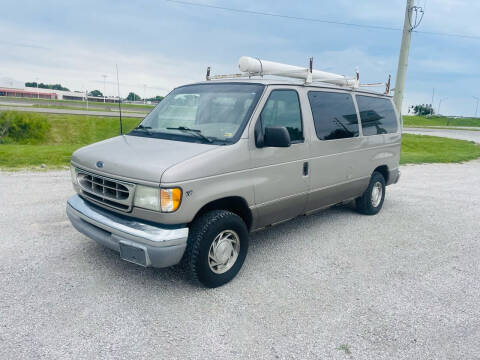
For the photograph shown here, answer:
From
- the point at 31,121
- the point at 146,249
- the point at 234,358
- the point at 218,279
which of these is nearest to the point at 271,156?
the point at 218,279

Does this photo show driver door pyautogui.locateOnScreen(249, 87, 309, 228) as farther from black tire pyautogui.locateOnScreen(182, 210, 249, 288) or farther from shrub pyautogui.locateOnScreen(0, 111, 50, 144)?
shrub pyautogui.locateOnScreen(0, 111, 50, 144)

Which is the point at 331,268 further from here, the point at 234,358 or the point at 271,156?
the point at 234,358

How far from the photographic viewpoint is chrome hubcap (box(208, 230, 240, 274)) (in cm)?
370

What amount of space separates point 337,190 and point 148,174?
3.06 meters

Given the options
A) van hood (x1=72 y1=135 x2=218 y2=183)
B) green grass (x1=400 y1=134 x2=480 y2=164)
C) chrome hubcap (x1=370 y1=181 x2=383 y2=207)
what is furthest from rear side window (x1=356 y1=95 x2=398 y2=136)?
green grass (x1=400 y1=134 x2=480 y2=164)

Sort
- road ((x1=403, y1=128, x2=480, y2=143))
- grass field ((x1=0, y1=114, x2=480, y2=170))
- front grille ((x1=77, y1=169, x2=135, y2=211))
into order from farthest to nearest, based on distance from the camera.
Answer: road ((x1=403, y1=128, x2=480, y2=143)) → grass field ((x1=0, y1=114, x2=480, y2=170)) → front grille ((x1=77, y1=169, x2=135, y2=211))

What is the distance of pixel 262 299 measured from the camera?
142 inches

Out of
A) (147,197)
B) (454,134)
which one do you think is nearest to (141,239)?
(147,197)

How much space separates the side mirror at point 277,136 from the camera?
372 centimetres

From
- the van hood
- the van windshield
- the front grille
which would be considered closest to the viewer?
the van hood

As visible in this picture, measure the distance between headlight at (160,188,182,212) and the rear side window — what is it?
11.9 feet

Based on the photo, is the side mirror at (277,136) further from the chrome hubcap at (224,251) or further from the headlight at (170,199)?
the headlight at (170,199)

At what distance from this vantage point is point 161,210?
3227 mm

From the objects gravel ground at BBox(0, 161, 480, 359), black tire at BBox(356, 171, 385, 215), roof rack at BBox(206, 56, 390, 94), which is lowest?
gravel ground at BBox(0, 161, 480, 359)
